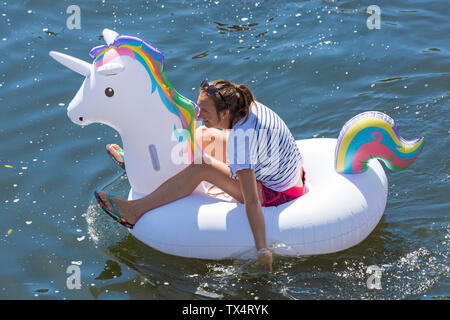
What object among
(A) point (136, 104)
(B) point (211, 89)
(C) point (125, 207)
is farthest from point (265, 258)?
(A) point (136, 104)

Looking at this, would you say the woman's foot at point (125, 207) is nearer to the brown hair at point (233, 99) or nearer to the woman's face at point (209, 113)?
the woman's face at point (209, 113)

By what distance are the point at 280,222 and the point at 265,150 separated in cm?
50

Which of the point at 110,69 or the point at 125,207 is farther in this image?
the point at 125,207

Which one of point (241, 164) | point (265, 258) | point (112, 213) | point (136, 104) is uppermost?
point (136, 104)

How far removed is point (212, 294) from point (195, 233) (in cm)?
42

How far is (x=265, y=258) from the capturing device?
4.17 metres

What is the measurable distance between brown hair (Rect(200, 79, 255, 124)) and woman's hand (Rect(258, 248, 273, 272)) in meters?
0.90

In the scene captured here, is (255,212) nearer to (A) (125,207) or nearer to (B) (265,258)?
(B) (265,258)

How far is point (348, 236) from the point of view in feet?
14.0

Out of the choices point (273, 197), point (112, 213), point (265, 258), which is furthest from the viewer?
point (112, 213)

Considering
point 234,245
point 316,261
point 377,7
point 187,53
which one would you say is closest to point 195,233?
point 234,245

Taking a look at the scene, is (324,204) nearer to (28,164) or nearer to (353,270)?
(353,270)

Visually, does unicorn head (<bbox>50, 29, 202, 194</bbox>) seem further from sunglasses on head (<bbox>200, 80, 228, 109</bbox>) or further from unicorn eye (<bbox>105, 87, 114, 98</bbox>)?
sunglasses on head (<bbox>200, 80, 228, 109</bbox>)
